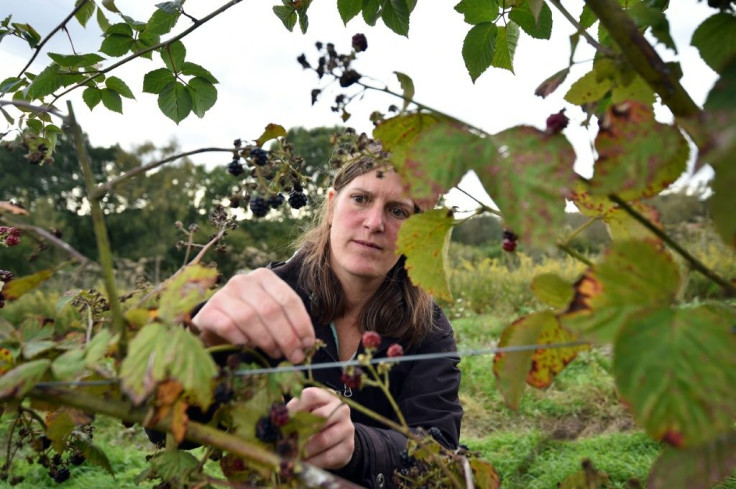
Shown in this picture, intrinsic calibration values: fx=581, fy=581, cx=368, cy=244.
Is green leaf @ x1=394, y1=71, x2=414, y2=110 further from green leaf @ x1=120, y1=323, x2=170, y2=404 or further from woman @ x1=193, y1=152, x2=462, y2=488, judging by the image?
woman @ x1=193, y1=152, x2=462, y2=488

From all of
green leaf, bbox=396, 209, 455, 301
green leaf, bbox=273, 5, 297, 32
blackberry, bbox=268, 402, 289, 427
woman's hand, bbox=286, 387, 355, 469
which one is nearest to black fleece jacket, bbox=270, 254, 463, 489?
woman's hand, bbox=286, 387, 355, 469

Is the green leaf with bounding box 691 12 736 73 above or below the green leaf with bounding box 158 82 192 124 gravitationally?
below

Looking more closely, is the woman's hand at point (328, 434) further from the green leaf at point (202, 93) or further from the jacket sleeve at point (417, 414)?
the green leaf at point (202, 93)

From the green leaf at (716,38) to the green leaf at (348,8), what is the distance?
2.66 feet

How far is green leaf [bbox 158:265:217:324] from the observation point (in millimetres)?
657

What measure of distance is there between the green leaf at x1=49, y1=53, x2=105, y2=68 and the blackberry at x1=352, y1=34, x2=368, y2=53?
859mm

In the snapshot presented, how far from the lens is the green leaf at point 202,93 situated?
1460mm

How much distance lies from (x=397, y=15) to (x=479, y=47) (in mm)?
210

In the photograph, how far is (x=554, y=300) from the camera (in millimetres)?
717

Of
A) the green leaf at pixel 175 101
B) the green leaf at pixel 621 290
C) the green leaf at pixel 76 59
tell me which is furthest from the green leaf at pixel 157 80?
the green leaf at pixel 621 290

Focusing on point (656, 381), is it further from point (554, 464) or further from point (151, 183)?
point (151, 183)

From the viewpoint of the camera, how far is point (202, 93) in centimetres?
147

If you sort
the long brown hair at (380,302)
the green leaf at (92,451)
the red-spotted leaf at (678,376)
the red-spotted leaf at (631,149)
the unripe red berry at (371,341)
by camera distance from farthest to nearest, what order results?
the long brown hair at (380,302) → the green leaf at (92,451) → the unripe red berry at (371,341) → the red-spotted leaf at (631,149) → the red-spotted leaf at (678,376)

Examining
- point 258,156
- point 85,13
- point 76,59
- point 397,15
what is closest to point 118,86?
point 76,59
